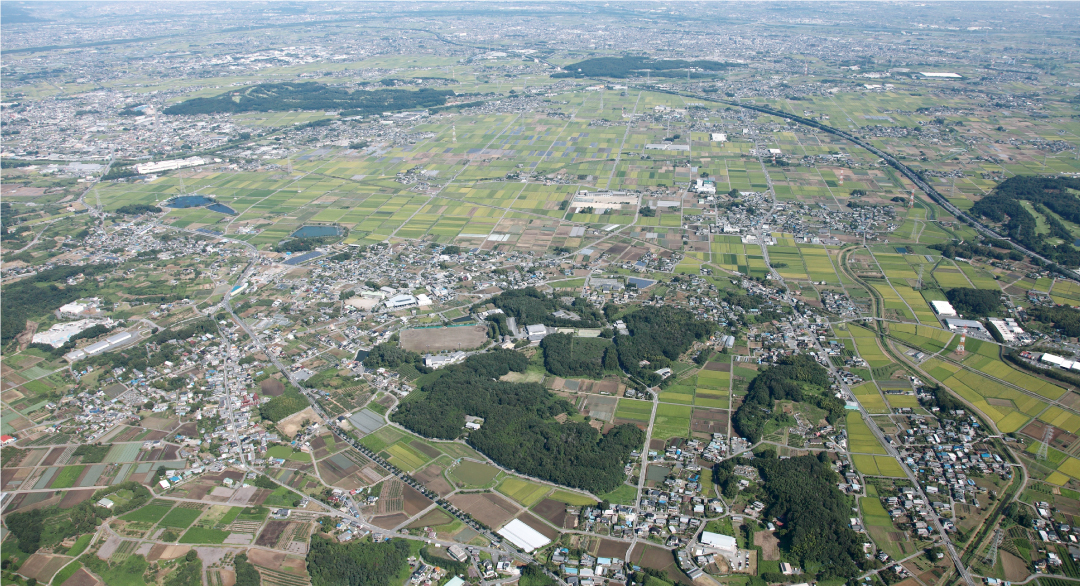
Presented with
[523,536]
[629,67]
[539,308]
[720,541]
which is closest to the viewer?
[720,541]

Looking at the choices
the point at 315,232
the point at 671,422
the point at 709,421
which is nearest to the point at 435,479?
the point at 671,422

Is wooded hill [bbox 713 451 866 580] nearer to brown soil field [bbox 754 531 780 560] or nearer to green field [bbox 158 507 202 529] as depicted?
brown soil field [bbox 754 531 780 560]

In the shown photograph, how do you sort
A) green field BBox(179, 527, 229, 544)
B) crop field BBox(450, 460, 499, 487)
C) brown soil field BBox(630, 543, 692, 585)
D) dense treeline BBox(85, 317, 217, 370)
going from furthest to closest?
1. dense treeline BBox(85, 317, 217, 370)
2. crop field BBox(450, 460, 499, 487)
3. green field BBox(179, 527, 229, 544)
4. brown soil field BBox(630, 543, 692, 585)

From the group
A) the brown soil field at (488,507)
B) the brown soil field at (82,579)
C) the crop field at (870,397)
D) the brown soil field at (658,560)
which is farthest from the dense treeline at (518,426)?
the brown soil field at (82,579)

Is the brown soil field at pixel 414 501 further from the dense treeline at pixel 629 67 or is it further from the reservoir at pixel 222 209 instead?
the dense treeline at pixel 629 67

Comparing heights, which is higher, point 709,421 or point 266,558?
point 709,421

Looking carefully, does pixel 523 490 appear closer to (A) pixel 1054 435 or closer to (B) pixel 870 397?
(B) pixel 870 397

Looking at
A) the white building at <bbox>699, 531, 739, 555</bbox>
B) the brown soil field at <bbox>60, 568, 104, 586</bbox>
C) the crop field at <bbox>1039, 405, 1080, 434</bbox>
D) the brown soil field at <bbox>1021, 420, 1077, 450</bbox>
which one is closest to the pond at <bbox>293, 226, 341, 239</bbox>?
the brown soil field at <bbox>60, 568, 104, 586</bbox>

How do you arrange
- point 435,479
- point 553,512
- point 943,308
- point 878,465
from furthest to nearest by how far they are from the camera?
1. point 943,308
2. point 435,479
3. point 878,465
4. point 553,512
